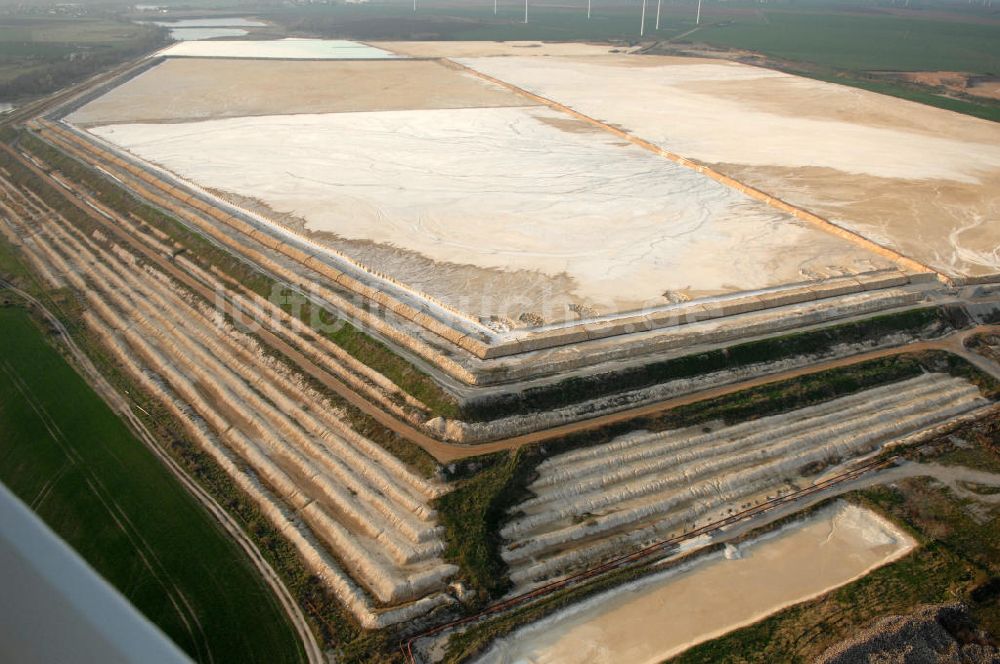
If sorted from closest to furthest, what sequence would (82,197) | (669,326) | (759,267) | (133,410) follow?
(133,410)
(669,326)
(759,267)
(82,197)

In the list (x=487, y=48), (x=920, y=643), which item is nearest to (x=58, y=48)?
(x=487, y=48)

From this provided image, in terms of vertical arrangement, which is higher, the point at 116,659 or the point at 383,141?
the point at 116,659

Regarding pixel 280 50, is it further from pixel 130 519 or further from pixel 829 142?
pixel 130 519

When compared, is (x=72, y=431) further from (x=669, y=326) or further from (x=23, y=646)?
(x=23, y=646)

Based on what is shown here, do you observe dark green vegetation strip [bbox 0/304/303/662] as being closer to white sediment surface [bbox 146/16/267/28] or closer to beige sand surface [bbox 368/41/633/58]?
beige sand surface [bbox 368/41/633/58]

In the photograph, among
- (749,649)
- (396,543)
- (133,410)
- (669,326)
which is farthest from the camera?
(669,326)

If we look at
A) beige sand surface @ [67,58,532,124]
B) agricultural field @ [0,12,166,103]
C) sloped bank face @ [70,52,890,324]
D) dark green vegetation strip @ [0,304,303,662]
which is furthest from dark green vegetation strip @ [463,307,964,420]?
agricultural field @ [0,12,166,103]

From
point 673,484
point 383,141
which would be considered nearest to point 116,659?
point 673,484
